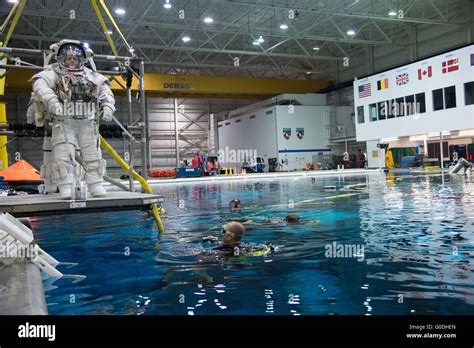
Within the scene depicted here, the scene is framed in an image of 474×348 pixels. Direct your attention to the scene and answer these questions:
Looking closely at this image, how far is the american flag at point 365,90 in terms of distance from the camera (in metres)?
34.2

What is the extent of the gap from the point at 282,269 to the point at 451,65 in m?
27.1

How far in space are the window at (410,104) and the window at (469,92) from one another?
4.13 m

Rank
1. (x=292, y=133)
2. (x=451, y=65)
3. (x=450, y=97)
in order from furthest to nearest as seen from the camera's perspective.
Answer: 1. (x=292, y=133)
2. (x=450, y=97)
3. (x=451, y=65)

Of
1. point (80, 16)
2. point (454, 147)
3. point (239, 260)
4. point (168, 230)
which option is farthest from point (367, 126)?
point (239, 260)

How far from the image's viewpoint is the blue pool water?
318 cm

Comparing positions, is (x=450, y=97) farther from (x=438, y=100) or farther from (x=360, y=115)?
(x=360, y=115)

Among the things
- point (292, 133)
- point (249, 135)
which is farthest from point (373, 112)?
point (249, 135)

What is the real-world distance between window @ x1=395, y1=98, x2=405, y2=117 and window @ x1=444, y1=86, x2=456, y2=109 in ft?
11.5

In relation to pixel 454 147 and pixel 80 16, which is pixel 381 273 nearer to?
pixel 80 16

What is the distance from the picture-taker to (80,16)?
25.6 metres

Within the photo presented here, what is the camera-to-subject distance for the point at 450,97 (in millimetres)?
27375

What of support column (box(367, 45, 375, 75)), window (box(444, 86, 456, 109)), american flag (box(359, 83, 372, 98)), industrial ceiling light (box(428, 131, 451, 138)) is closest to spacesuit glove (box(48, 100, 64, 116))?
window (box(444, 86, 456, 109))
